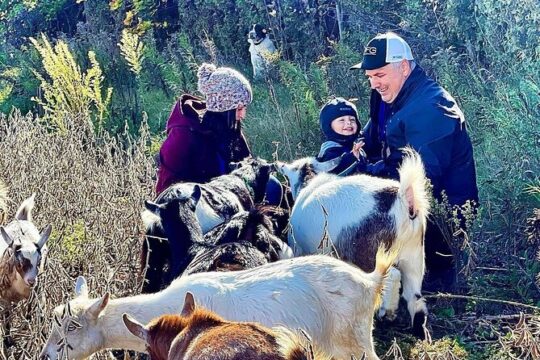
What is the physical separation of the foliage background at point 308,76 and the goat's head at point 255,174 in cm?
61

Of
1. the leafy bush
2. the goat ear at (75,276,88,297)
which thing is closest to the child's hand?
the goat ear at (75,276,88,297)

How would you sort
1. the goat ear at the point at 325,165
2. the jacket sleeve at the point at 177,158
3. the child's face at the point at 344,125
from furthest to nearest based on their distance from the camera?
1. the jacket sleeve at the point at 177,158
2. the child's face at the point at 344,125
3. the goat ear at the point at 325,165

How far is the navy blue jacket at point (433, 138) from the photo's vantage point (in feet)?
18.8

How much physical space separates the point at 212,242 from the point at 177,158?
1570 millimetres

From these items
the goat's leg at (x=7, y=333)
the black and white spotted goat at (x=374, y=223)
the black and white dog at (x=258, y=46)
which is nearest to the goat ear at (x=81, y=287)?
the goat's leg at (x=7, y=333)

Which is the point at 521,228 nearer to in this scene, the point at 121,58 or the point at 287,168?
the point at 287,168

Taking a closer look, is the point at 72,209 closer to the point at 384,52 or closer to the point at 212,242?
the point at 212,242

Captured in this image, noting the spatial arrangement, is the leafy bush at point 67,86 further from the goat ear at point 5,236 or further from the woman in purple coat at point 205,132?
the goat ear at point 5,236

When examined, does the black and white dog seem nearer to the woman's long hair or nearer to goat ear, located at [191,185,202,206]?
the woman's long hair

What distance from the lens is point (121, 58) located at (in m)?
11.7

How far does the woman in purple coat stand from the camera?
6.43 metres

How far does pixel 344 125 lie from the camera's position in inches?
243

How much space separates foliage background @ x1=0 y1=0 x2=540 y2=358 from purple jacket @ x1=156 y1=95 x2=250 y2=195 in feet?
0.84

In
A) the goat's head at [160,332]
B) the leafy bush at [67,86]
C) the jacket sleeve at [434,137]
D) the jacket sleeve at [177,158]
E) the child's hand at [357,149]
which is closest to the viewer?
the goat's head at [160,332]
